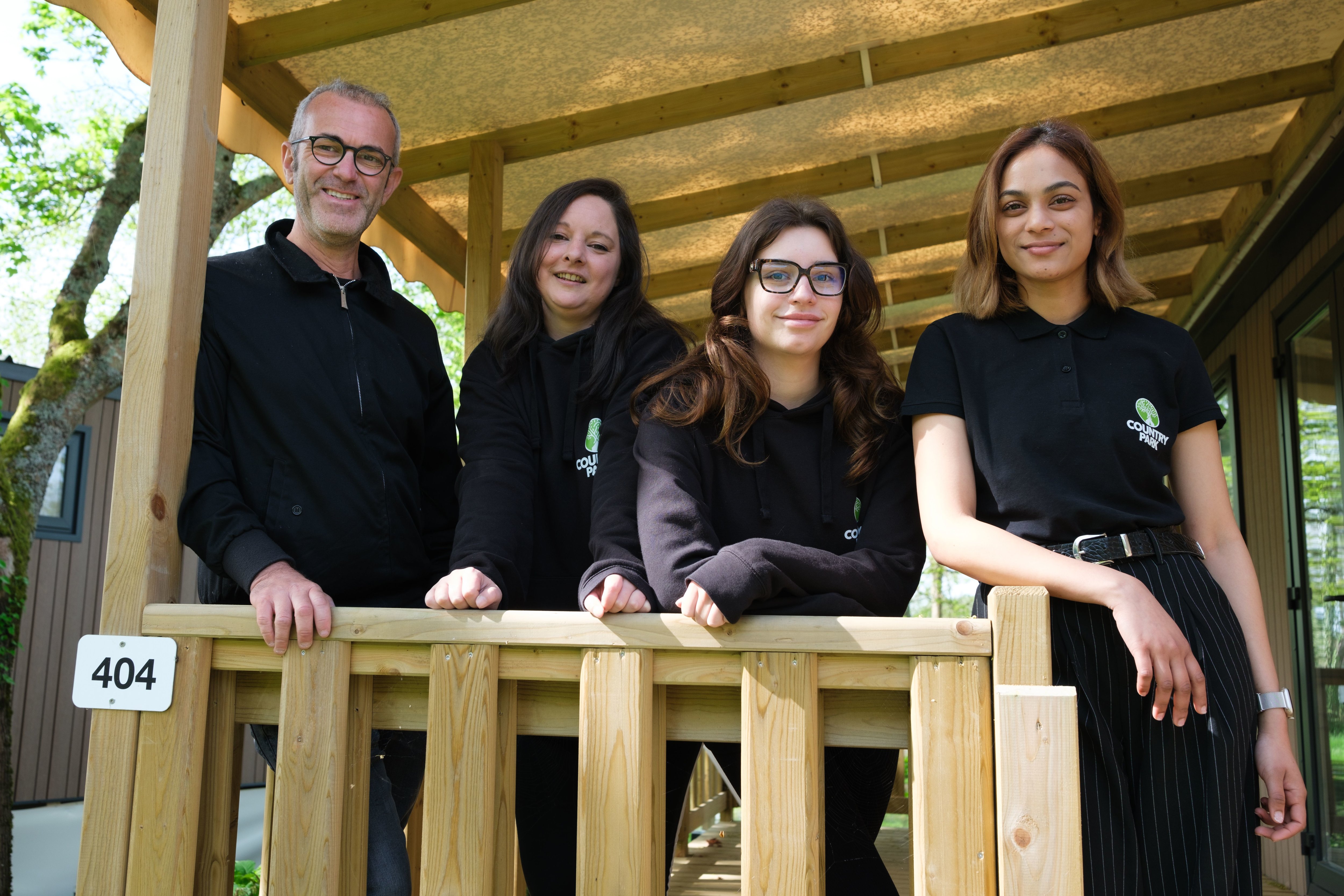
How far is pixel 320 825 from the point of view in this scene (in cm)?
167

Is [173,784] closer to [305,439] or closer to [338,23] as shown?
[305,439]

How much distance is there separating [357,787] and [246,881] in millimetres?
6142

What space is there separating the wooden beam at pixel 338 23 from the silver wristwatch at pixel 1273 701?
260cm

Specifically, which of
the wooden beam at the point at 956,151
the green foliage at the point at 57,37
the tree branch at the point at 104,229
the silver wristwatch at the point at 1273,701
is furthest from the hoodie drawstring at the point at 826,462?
the green foliage at the point at 57,37

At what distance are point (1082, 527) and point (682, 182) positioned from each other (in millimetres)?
3247

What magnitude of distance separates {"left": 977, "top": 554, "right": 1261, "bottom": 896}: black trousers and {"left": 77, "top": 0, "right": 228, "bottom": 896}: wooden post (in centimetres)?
151

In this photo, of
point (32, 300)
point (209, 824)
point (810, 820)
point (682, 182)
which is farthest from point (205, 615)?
point (32, 300)

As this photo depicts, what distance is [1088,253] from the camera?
6.22 feet

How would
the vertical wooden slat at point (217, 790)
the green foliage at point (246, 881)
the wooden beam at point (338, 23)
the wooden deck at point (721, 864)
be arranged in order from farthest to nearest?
the green foliage at point (246, 881), the wooden deck at point (721, 864), the wooden beam at point (338, 23), the vertical wooden slat at point (217, 790)

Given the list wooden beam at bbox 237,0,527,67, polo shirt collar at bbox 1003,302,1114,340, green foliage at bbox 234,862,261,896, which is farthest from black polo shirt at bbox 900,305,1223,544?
green foliage at bbox 234,862,261,896

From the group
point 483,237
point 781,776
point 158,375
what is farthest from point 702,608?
point 483,237

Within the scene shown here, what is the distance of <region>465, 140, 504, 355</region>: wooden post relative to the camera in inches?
154

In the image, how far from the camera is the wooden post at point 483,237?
12.8ft

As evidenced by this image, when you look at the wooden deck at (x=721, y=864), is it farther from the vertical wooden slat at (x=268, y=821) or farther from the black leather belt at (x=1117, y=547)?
the black leather belt at (x=1117, y=547)
